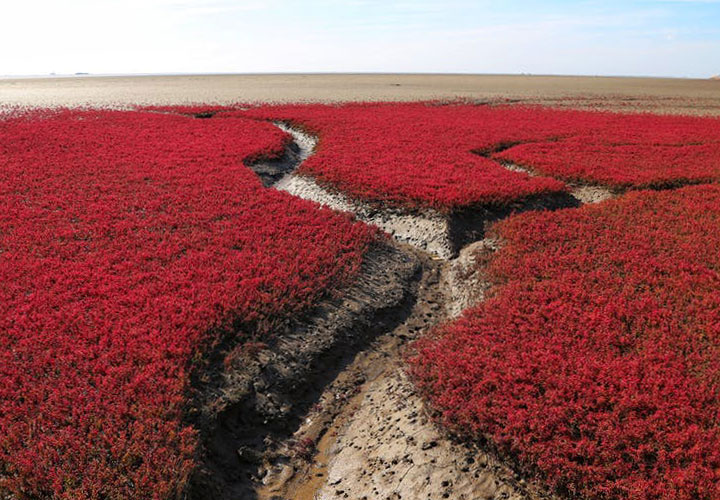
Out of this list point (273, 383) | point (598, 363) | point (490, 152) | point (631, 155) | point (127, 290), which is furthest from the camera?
point (490, 152)

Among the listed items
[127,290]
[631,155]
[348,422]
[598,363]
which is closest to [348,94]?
[631,155]

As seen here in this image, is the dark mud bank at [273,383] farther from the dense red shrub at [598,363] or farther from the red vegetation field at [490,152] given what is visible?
the red vegetation field at [490,152]

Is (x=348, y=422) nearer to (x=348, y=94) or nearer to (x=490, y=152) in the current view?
(x=490, y=152)

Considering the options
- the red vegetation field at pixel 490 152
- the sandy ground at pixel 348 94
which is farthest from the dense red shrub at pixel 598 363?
the sandy ground at pixel 348 94

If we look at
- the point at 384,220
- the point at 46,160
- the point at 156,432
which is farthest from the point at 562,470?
the point at 46,160

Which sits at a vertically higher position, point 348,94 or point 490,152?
point 348,94

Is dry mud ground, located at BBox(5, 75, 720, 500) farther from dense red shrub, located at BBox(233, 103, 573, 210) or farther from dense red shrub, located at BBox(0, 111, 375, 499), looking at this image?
dense red shrub, located at BBox(233, 103, 573, 210)
